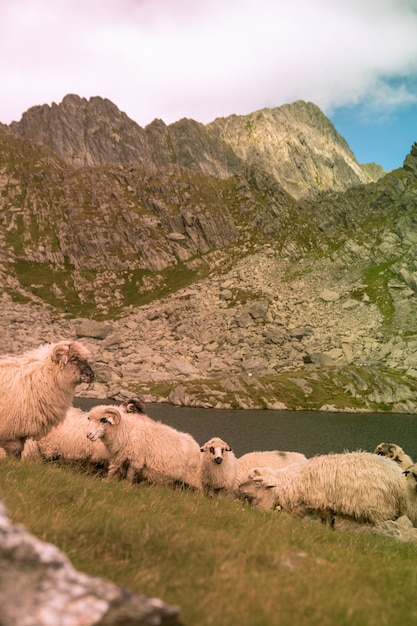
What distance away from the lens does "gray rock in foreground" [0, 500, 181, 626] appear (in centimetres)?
301

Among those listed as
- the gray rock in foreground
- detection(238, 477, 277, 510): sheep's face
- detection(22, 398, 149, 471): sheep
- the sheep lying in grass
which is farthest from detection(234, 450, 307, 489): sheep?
the gray rock in foreground

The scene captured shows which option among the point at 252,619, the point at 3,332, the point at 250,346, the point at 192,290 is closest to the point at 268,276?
the point at 192,290

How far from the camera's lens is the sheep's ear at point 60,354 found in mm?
15320

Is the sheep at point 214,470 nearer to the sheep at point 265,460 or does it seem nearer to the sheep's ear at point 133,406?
the sheep at point 265,460

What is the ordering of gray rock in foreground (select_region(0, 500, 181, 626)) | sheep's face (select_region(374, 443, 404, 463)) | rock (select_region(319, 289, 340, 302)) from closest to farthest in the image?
1. gray rock in foreground (select_region(0, 500, 181, 626))
2. sheep's face (select_region(374, 443, 404, 463))
3. rock (select_region(319, 289, 340, 302))

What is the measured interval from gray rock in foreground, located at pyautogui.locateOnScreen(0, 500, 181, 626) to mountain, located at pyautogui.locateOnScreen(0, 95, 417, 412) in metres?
73.2

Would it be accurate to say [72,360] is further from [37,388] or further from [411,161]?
[411,161]

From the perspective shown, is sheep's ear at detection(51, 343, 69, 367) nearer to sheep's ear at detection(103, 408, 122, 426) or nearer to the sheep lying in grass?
sheep's ear at detection(103, 408, 122, 426)

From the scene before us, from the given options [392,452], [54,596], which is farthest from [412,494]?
[54,596]

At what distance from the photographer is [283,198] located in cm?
18050

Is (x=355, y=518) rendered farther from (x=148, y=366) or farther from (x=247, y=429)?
(x=148, y=366)

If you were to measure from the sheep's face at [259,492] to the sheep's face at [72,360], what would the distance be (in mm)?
6860

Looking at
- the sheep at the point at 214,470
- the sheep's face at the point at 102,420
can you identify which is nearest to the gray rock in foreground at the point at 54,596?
the sheep's face at the point at 102,420

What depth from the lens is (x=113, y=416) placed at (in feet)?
54.7
